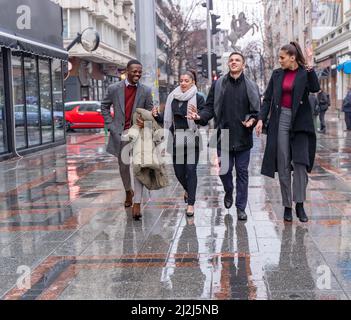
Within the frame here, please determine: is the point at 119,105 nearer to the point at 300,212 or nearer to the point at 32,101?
the point at 300,212

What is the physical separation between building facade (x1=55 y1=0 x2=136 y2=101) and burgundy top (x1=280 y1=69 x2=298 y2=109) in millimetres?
27480

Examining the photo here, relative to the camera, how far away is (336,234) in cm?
616

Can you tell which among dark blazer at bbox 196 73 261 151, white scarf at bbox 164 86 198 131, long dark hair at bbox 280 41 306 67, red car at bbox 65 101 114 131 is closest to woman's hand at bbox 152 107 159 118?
white scarf at bbox 164 86 198 131

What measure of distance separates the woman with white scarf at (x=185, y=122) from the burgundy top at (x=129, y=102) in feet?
1.42

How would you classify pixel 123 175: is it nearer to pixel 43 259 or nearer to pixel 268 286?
pixel 43 259

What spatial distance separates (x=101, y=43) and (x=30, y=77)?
1021 inches

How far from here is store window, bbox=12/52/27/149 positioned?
15.3 metres

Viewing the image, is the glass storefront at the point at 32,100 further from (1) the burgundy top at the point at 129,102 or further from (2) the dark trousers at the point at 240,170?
(2) the dark trousers at the point at 240,170

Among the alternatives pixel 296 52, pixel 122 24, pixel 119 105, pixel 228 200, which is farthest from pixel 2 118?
pixel 122 24

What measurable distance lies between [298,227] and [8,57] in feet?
34.5

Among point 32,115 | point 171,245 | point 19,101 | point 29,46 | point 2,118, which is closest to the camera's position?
point 171,245

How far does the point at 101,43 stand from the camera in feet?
137

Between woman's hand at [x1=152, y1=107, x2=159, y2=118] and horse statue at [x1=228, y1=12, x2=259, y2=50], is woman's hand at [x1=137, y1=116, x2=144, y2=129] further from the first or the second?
horse statue at [x1=228, y1=12, x2=259, y2=50]

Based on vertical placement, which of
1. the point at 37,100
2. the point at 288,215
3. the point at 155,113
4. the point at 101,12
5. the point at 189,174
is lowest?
the point at 288,215
